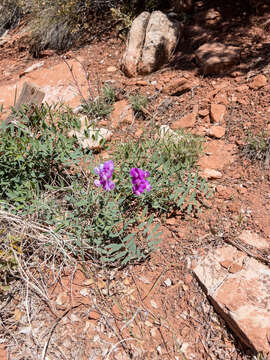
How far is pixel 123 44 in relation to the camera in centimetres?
463

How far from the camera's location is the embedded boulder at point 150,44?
13.1 feet

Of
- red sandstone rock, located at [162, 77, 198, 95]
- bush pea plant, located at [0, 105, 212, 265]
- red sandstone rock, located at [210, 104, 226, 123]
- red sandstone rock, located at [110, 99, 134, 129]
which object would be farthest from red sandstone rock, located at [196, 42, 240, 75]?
bush pea plant, located at [0, 105, 212, 265]

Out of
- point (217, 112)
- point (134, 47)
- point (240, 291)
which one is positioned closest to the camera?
point (240, 291)

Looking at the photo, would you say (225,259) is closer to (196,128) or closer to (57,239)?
(57,239)

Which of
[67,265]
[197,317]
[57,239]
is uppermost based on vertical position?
[57,239]

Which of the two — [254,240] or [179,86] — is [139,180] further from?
[179,86]

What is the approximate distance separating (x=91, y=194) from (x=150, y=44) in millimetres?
2471

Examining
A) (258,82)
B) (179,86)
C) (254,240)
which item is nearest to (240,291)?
(254,240)

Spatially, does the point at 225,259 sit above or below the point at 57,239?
below

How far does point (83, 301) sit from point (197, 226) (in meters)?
0.86

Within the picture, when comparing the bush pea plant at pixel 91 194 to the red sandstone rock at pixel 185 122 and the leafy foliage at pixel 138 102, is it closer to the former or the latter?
the red sandstone rock at pixel 185 122

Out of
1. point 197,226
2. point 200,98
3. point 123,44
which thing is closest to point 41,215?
point 197,226

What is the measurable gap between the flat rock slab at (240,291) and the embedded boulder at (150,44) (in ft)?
8.65

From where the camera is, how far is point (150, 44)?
157 inches
